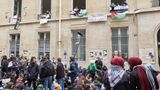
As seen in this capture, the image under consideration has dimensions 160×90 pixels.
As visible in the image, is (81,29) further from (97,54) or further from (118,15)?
(118,15)

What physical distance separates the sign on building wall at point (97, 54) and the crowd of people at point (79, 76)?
16.3 ft

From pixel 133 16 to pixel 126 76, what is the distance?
45.4 ft

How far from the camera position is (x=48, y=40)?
22.7 m

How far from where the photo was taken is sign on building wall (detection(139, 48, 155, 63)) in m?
18.3

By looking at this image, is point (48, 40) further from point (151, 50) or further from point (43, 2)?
point (151, 50)

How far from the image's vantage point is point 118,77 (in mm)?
6211

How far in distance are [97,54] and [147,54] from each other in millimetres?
3515

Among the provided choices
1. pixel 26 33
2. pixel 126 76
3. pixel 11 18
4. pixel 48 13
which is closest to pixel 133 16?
pixel 48 13

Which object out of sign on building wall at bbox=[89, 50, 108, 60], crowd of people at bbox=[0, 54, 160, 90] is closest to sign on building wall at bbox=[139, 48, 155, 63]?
sign on building wall at bbox=[89, 50, 108, 60]

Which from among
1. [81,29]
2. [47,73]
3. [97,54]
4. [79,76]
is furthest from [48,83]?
[81,29]

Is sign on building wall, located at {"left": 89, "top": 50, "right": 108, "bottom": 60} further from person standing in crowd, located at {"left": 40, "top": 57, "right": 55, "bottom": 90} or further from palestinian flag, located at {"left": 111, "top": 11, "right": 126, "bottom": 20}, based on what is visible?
person standing in crowd, located at {"left": 40, "top": 57, "right": 55, "bottom": 90}

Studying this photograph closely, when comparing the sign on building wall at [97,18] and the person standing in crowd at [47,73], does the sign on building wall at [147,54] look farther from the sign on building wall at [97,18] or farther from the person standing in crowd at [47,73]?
the person standing in crowd at [47,73]

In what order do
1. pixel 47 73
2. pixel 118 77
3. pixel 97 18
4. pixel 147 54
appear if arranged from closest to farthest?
pixel 118 77
pixel 47 73
pixel 147 54
pixel 97 18

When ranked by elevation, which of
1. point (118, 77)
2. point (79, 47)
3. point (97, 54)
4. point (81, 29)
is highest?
point (81, 29)
